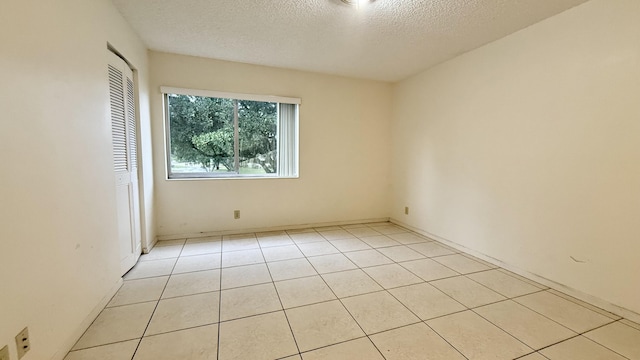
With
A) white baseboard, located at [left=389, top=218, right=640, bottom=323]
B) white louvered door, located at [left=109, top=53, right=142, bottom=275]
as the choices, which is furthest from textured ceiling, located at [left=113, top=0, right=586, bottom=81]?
white baseboard, located at [left=389, top=218, right=640, bottom=323]

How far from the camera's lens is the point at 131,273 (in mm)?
2494

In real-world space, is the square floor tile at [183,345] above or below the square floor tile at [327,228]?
below

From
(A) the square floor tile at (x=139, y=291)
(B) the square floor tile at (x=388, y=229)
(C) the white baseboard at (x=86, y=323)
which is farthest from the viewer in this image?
(B) the square floor tile at (x=388, y=229)

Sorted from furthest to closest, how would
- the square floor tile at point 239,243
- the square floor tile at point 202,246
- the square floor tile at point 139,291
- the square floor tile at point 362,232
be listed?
the square floor tile at point 362,232
the square floor tile at point 239,243
the square floor tile at point 202,246
the square floor tile at point 139,291

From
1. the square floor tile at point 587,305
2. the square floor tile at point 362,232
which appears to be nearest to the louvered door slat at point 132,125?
the square floor tile at point 362,232

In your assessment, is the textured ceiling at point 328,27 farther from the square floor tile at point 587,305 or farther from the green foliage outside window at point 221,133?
the square floor tile at point 587,305

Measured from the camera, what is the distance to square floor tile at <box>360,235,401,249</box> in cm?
341

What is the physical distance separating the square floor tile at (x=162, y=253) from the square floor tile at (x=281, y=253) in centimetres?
101

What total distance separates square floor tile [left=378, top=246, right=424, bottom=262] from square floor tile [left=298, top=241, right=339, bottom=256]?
605mm

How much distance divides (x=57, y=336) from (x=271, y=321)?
3.85 ft

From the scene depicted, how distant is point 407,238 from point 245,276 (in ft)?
7.47

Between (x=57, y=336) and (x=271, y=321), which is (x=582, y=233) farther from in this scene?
(x=57, y=336)

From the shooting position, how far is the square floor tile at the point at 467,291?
2104 millimetres

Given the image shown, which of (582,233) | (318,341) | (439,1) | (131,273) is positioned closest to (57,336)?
(131,273)
